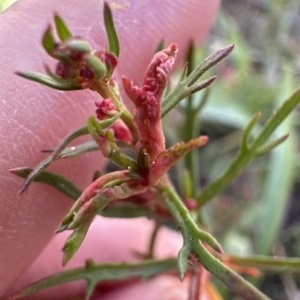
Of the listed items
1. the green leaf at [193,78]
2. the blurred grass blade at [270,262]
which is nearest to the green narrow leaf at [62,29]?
the green leaf at [193,78]

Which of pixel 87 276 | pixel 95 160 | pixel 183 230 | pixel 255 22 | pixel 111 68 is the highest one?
pixel 255 22

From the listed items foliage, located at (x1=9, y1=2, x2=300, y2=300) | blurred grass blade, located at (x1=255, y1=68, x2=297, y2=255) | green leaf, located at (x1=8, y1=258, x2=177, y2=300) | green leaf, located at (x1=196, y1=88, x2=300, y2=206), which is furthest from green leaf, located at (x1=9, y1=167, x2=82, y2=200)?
blurred grass blade, located at (x1=255, y1=68, x2=297, y2=255)

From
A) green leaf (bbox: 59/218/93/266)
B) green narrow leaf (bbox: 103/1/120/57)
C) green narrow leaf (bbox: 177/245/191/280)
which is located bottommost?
green narrow leaf (bbox: 177/245/191/280)

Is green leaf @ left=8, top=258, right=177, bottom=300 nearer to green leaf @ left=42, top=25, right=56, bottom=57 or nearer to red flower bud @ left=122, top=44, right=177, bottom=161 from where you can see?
red flower bud @ left=122, top=44, right=177, bottom=161

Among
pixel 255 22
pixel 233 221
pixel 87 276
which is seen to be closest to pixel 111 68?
pixel 87 276

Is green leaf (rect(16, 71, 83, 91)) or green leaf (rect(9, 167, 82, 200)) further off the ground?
green leaf (rect(16, 71, 83, 91))

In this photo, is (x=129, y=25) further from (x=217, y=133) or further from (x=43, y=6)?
(x=217, y=133)

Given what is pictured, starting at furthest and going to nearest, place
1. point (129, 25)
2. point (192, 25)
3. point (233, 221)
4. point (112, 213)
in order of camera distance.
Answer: point (233, 221), point (192, 25), point (129, 25), point (112, 213)

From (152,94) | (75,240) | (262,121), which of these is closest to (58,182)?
(75,240)
